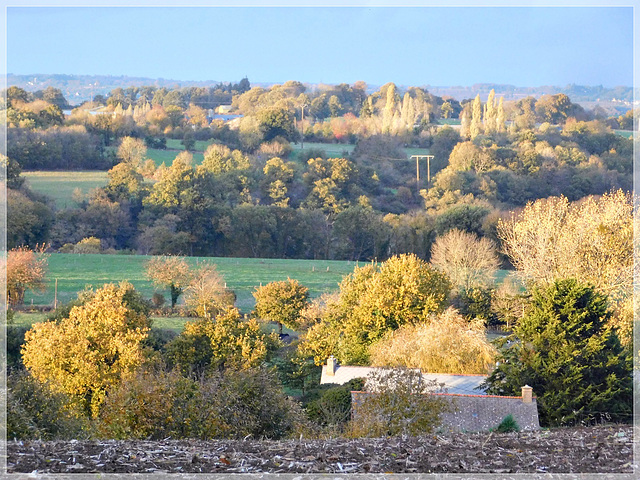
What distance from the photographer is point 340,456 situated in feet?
14.5

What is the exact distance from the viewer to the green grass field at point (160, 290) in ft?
95.0

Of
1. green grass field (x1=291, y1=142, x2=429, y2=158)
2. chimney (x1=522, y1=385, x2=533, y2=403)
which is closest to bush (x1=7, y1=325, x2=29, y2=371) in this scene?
chimney (x1=522, y1=385, x2=533, y2=403)

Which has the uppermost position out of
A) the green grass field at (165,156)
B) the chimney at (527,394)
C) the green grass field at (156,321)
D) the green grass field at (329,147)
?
the green grass field at (329,147)

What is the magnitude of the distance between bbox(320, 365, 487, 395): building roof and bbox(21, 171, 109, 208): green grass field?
2927 centimetres

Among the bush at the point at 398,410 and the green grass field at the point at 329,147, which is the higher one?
the green grass field at the point at 329,147

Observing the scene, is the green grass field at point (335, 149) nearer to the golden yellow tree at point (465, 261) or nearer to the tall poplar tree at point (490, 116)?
the tall poplar tree at point (490, 116)

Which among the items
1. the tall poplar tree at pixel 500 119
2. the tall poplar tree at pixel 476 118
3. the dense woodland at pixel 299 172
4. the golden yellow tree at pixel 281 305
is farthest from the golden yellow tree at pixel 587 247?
the tall poplar tree at pixel 500 119

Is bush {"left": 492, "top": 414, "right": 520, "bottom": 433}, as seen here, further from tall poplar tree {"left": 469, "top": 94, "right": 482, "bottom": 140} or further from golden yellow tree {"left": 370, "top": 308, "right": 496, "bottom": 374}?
tall poplar tree {"left": 469, "top": 94, "right": 482, "bottom": 140}

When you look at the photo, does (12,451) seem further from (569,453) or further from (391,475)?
(569,453)

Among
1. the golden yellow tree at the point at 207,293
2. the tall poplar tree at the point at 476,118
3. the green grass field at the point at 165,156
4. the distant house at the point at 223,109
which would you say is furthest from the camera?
the distant house at the point at 223,109

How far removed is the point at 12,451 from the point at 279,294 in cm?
2047

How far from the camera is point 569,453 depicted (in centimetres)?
A: 455

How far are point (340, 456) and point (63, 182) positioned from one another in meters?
44.8

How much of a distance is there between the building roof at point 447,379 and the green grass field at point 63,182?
96.0 ft
